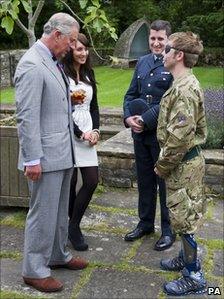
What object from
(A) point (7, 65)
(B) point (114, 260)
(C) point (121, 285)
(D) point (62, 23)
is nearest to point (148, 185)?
(B) point (114, 260)

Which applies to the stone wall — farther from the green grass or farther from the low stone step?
the low stone step

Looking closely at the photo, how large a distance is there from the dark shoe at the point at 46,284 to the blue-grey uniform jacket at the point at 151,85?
4.63ft

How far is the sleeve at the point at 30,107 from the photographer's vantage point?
3355 mm

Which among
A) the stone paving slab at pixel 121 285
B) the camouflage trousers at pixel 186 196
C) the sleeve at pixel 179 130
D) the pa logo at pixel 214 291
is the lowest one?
the stone paving slab at pixel 121 285

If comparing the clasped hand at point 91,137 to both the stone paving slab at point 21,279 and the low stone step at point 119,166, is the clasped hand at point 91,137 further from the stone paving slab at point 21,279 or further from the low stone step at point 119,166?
the low stone step at point 119,166

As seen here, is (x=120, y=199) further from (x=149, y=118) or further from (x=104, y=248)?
(x=149, y=118)

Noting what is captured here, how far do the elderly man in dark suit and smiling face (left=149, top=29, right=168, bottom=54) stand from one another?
90 cm

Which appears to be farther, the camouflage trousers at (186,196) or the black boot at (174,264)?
the black boot at (174,264)

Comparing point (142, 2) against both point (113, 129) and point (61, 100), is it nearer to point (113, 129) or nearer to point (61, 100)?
point (113, 129)

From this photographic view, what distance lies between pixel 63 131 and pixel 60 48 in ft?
1.88

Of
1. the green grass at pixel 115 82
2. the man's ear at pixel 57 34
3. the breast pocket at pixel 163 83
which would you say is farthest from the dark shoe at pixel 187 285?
the green grass at pixel 115 82

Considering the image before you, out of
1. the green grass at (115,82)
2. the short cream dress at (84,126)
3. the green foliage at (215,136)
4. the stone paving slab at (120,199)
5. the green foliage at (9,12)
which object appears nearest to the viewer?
the green foliage at (9,12)

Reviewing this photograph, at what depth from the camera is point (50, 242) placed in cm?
372

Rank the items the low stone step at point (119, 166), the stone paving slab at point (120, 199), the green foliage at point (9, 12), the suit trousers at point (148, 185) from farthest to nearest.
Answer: the low stone step at point (119, 166) < the stone paving slab at point (120, 199) < the suit trousers at point (148, 185) < the green foliage at point (9, 12)
